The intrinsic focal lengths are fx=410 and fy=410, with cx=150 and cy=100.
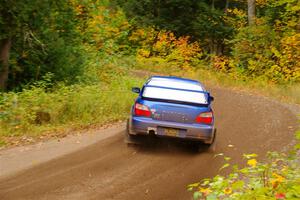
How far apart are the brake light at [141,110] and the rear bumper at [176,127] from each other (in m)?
0.10

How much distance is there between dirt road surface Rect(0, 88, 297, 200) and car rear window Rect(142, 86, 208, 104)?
123 cm

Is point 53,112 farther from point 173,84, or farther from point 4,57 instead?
point 173,84

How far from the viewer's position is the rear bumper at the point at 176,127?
8.98 meters

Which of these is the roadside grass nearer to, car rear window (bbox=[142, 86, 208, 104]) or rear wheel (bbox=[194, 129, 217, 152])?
car rear window (bbox=[142, 86, 208, 104])

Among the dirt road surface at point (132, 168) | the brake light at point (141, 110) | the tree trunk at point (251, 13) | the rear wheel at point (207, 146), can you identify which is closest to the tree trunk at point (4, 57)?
the dirt road surface at point (132, 168)

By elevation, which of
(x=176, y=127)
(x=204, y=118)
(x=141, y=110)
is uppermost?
(x=141, y=110)

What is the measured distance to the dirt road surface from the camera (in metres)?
6.73

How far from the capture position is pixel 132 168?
8086mm

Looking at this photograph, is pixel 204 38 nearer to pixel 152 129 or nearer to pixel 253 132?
pixel 253 132

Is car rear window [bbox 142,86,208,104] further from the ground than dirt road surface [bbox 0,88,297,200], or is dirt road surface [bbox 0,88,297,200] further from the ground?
car rear window [bbox 142,86,208,104]

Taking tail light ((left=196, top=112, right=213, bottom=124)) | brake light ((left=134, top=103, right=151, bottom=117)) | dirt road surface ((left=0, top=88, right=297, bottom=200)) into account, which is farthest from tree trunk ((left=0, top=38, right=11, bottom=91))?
tail light ((left=196, top=112, right=213, bottom=124))

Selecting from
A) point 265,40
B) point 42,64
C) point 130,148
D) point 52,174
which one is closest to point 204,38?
point 265,40

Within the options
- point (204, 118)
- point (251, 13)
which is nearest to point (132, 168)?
point (204, 118)

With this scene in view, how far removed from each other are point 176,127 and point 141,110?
34.2 inches
